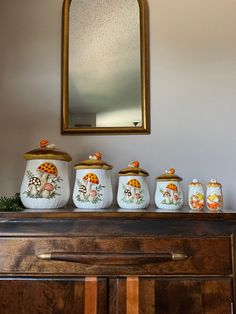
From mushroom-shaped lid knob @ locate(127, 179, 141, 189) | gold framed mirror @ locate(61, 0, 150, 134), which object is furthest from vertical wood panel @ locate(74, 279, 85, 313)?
gold framed mirror @ locate(61, 0, 150, 134)

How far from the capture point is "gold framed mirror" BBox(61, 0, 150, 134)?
4.58ft

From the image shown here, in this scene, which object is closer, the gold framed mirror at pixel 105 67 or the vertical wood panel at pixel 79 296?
the vertical wood panel at pixel 79 296

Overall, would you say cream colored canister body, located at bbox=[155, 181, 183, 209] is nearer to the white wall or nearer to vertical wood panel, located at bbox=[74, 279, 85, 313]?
the white wall

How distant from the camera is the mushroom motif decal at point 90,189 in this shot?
1.05 meters

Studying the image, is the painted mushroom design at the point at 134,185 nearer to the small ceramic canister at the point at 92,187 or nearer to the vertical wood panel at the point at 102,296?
the small ceramic canister at the point at 92,187

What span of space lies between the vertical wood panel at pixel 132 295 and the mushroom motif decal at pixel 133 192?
293mm

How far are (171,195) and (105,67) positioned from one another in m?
0.72

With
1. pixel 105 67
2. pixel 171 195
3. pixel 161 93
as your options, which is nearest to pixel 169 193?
pixel 171 195

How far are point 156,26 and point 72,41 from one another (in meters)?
0.43

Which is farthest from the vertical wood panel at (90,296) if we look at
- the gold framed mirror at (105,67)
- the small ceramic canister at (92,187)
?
the gold framed mirror at (105,67)

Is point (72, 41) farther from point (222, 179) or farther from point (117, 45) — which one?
point (222, 179)

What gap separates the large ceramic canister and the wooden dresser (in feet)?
0.44

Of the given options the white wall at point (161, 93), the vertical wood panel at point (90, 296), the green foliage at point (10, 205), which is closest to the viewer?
the vertical wood panel at point (90, 296)

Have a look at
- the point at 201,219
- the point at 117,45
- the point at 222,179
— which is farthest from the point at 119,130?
the point at 201,219
